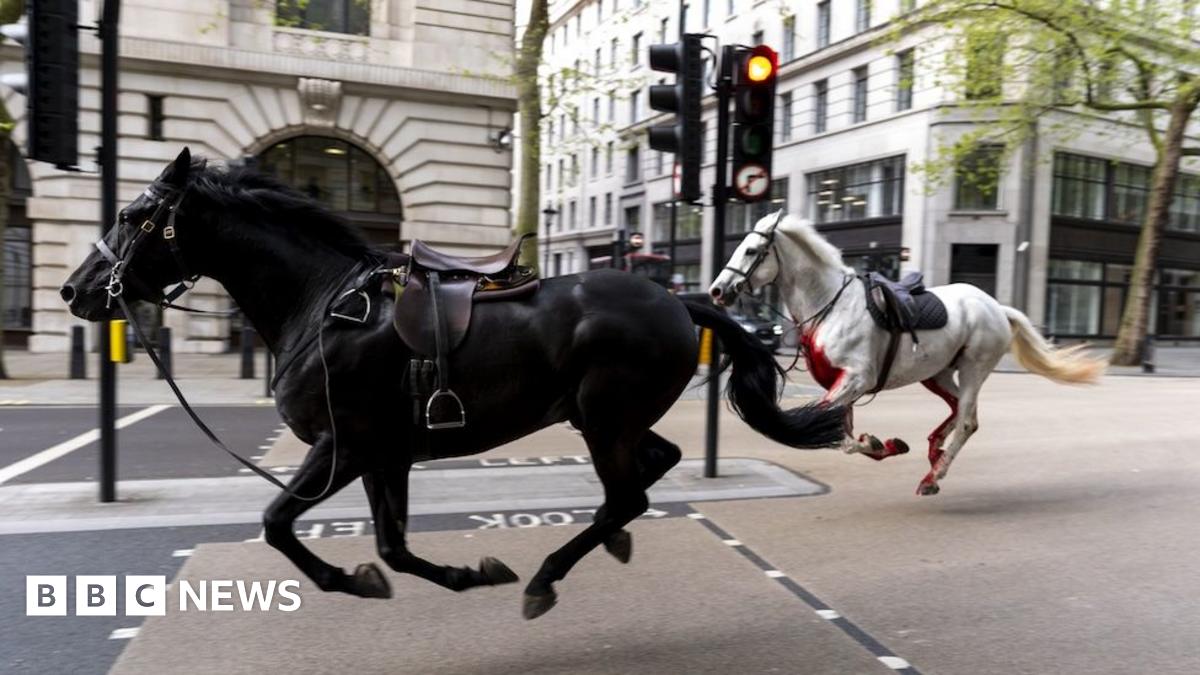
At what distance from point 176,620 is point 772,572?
3072mm

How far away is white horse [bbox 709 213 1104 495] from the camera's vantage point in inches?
232

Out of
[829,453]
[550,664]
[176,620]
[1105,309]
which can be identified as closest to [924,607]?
[550,664]

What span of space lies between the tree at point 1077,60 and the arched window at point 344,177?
13132mm

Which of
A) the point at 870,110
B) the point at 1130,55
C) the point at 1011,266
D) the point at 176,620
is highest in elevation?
the point at 870,110

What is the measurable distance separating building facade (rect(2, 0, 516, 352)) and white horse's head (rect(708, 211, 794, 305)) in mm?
12960

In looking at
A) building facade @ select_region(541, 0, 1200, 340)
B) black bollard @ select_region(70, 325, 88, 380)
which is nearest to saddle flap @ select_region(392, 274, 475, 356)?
black bollard @ select_region(70, 325, 88, 380)

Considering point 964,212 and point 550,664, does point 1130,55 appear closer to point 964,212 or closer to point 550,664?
point 964,212

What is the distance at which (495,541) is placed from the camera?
498 cm

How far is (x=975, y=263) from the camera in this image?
29.3 meters

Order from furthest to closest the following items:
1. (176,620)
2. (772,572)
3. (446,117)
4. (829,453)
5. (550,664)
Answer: (446,117) < (829,453) < (772,572) < (176,620) < (550,664)

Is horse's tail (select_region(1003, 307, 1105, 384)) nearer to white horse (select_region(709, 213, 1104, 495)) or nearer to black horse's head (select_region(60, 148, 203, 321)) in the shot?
white horse (select_region(709, 213, 1104, 495))

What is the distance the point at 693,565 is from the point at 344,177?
59.2ft

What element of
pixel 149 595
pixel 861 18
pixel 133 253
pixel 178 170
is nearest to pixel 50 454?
pixel 149 595

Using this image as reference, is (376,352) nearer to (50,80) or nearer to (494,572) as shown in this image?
(494,572)
